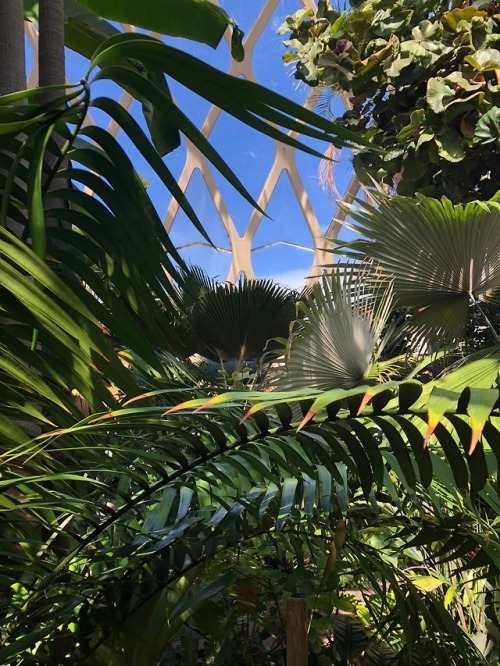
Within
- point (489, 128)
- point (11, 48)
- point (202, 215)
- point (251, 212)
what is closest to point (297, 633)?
point (11, 48)

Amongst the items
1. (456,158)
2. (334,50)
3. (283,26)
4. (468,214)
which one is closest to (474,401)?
(468,214)

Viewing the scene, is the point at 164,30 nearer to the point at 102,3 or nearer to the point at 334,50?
the point at 102,3

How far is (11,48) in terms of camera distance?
86cm

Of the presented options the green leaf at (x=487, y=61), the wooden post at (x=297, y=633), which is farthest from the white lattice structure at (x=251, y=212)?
the wooden post at (x=297, y=633)

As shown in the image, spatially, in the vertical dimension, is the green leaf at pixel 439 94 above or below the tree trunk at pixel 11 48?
above

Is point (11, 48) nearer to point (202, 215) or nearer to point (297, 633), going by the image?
point (297, 633)

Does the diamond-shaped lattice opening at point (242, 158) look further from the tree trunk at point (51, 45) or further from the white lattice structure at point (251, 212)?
the tree trunk at point (51, 45)

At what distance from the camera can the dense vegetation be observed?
48 cm

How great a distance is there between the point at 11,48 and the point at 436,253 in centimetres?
153

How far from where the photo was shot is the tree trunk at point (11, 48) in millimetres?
839

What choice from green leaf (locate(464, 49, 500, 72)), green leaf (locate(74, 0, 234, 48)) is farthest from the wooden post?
green leaf (locate(464, 49, 500, 72))

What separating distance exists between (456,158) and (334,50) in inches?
40.3

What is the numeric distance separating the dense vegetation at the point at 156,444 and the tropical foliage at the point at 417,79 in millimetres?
1958

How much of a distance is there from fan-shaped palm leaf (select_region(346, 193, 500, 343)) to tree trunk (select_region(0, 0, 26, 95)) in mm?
1398
